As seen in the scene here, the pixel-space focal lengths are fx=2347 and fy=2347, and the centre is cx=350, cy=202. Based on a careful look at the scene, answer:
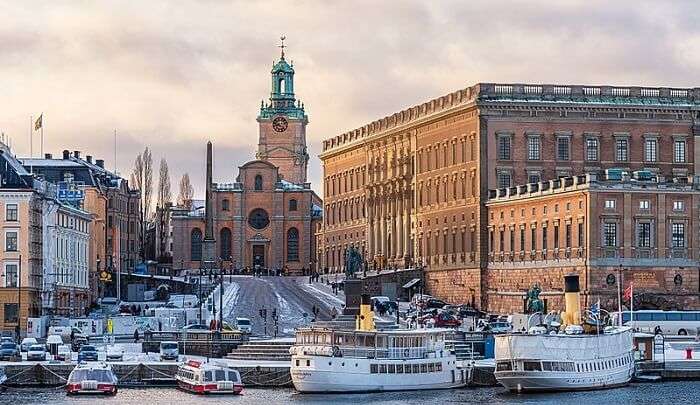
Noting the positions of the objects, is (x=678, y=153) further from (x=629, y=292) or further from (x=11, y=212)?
(x=11, y=212)

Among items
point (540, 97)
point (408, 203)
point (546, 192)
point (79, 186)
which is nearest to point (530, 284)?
point (546, 192)

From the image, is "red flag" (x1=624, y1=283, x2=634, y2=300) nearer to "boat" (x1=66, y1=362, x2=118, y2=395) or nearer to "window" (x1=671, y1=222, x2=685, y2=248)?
"window" (x1=671, y1=222, x2=685, y2=248)

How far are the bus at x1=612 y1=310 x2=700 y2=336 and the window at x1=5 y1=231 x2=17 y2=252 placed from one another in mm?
38111

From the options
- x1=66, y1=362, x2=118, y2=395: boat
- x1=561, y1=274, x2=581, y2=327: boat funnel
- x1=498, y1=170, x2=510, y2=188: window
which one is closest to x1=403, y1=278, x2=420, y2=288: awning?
x1=498, y1=170, x2=510, y2=188: window

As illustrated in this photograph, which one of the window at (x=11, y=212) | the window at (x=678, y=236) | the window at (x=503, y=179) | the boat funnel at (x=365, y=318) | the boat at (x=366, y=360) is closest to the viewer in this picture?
the boat at (x=366, y=360)

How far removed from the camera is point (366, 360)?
108m

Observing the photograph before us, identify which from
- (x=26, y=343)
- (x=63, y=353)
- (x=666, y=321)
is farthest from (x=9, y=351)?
(x=666, y=321)

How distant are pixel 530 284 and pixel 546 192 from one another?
6.62m

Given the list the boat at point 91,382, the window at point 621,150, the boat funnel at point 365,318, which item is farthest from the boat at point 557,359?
the window at point 621,150

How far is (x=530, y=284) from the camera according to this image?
15850 centimetres

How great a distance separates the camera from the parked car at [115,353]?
4668 inches

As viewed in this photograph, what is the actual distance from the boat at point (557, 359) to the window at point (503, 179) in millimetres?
58246

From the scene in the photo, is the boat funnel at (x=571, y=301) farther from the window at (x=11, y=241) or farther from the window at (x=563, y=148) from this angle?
the window at (x=563, y=148)

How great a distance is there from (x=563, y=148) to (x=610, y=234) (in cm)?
2126
